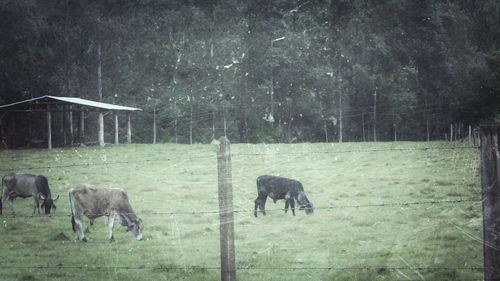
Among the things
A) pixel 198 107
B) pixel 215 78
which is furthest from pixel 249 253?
pixel 215 78

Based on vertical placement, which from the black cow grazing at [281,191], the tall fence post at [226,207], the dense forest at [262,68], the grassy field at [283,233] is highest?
the dense forest at [262,68]

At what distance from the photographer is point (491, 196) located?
4934mm

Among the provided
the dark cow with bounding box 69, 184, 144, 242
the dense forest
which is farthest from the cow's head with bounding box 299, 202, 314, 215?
the dense forest

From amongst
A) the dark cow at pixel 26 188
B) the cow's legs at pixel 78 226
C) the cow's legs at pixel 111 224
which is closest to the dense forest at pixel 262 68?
the dark cow at pixel 26 188

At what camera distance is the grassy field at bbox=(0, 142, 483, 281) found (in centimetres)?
826

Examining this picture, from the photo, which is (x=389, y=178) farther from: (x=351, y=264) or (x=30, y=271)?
(x=30, y=271)

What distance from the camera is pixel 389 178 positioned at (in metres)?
18.5

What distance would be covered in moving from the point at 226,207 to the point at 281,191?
8.77 metres

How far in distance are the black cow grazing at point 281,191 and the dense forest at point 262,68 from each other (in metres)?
37.4

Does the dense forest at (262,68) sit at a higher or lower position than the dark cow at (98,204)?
higher

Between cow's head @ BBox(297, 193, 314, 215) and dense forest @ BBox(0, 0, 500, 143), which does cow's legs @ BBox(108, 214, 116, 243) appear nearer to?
cow's head @ BBox(297, 193, 314, 215)

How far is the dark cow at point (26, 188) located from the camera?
14391 millimetres

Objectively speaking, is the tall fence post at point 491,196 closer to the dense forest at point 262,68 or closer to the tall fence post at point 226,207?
the tall fence post at point 226,207

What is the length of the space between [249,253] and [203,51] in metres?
52.6
